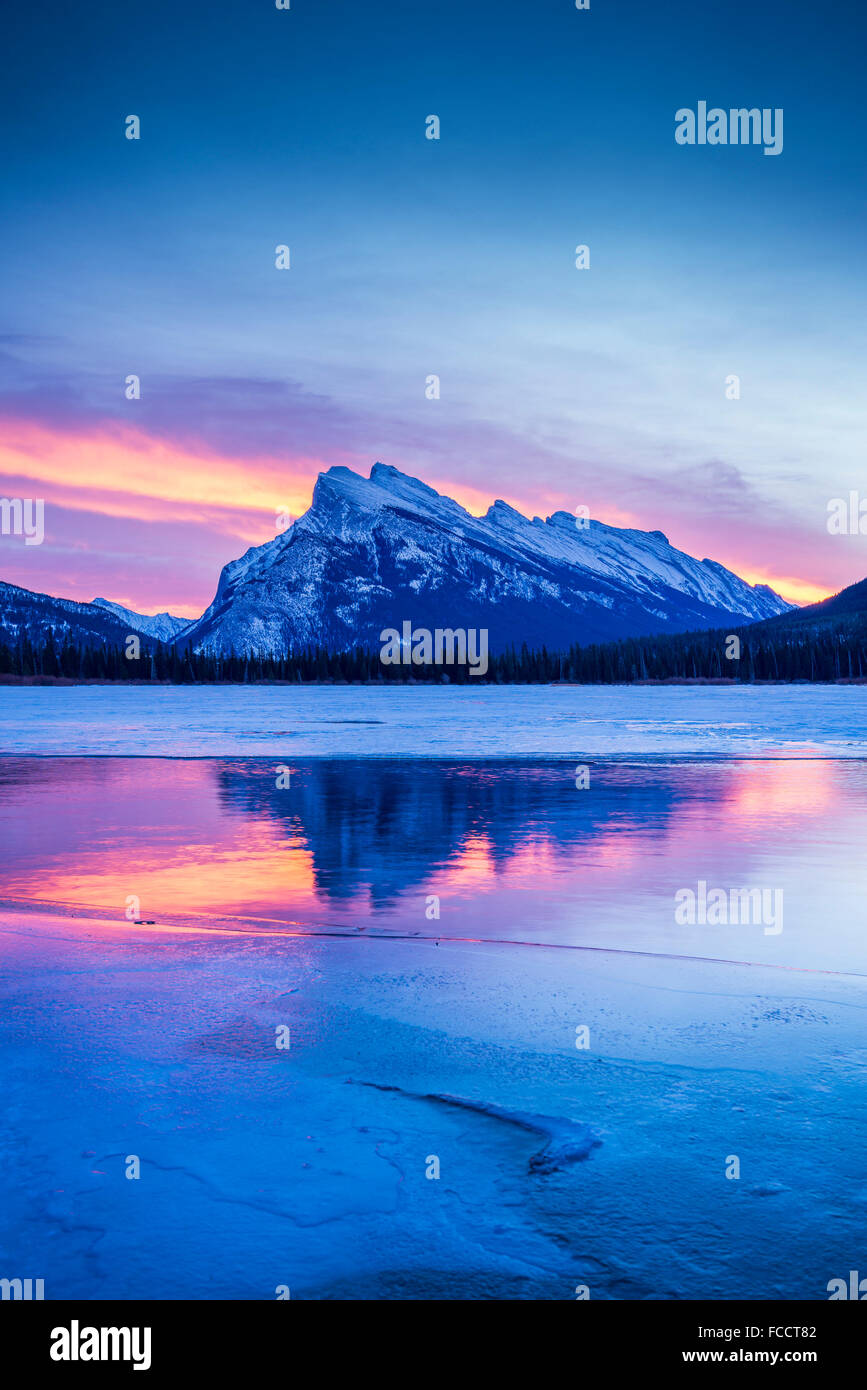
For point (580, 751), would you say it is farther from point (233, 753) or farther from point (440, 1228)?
point (440, 1228)

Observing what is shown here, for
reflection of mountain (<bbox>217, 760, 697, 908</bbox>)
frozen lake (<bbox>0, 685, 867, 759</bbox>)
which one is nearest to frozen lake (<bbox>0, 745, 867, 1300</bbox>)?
reflection of mountain (<bbox>217, 760, 697, 908</bbox>)

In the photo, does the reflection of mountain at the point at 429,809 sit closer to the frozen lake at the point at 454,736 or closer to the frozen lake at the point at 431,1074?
the frozen lake at the point at 431,1074

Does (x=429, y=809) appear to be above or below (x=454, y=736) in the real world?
below

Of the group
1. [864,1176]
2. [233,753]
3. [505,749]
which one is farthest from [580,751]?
[864,1176]

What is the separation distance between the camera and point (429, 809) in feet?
90.7

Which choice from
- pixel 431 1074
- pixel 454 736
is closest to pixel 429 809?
pixel 431 1074

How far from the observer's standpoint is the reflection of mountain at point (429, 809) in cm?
1981

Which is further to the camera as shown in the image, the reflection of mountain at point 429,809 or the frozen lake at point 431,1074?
the reflection of mountain at point 429,809

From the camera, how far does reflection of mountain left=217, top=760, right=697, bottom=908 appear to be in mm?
19812

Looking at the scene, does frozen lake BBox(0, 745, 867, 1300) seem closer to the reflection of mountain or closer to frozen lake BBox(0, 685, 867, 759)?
the reflection of mountain

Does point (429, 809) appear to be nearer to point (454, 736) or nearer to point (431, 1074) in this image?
point (431, 1074)

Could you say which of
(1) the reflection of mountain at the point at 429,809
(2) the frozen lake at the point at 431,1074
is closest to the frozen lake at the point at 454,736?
(1) the reflection of mountain at the point at 429,809
